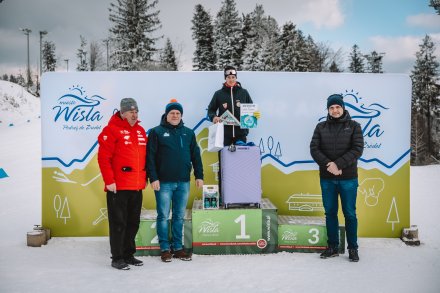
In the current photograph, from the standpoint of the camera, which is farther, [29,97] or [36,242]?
[29,97]

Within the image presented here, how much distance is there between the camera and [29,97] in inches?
1228

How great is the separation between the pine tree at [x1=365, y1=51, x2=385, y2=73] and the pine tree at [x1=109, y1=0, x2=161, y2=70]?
2644 cm

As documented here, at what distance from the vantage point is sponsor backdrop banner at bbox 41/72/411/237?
16.8 feet

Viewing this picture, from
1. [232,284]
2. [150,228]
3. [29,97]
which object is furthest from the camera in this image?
[29,97]

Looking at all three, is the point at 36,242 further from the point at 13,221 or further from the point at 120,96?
the point at 120,96

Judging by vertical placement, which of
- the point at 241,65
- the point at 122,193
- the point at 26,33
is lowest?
the point at 122,193

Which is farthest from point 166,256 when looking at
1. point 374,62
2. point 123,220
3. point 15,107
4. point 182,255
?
point 374,62

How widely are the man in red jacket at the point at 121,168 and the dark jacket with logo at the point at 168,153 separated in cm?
11

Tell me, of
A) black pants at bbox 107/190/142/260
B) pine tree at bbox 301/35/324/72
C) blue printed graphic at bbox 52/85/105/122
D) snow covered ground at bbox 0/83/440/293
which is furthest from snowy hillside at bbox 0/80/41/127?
pine tree at bbox 301/35/324/72

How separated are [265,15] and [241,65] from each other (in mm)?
13256

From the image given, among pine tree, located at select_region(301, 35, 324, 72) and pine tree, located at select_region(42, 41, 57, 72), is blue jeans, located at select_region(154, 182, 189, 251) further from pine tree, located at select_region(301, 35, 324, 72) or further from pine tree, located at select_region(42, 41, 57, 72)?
pine tree, located at select_region(42, 41, 57, 72)

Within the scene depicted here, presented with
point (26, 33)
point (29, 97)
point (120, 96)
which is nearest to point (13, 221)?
point (120, 96)

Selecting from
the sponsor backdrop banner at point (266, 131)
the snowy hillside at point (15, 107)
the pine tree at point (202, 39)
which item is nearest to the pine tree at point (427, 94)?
the pine tree at point (202, 39)

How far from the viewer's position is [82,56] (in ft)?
195
